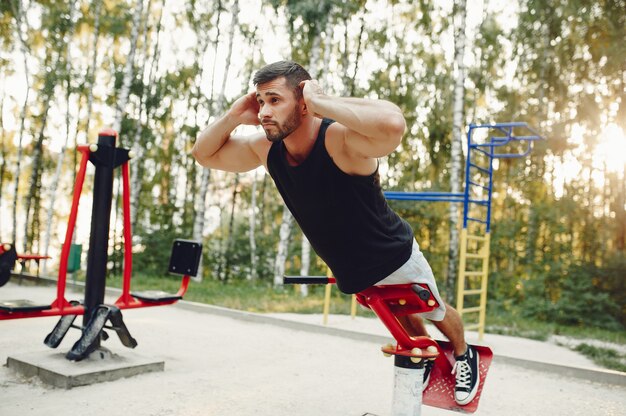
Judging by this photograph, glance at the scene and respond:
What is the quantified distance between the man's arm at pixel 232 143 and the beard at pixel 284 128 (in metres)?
0.25

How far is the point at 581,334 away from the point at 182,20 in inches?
575

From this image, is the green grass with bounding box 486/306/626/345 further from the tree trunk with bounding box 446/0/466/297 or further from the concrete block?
the concrete block

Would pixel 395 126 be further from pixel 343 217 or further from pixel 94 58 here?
pixel 94 58

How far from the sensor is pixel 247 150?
217 cm

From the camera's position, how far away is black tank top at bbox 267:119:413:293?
1.78 m

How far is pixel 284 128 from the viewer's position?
1786 mm

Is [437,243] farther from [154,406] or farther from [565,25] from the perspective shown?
[154,406]

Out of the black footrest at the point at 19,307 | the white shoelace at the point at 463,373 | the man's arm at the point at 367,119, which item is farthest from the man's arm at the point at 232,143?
the black footrest at the point at 19,307

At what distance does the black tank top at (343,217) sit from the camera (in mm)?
1784

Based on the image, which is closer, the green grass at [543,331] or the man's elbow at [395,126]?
the man's elbow at [395,126]

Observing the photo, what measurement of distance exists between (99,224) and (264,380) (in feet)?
5.12

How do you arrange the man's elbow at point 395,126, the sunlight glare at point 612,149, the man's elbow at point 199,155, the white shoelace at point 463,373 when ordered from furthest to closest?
the sunlight glare at point 612,149 → the white shoelace at point 463,373 → the man's elbow at point 199,155 → the man's elbow at point 395,126

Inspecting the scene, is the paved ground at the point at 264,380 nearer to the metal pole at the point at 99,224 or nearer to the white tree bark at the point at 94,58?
the metal pole at the point at 99,224

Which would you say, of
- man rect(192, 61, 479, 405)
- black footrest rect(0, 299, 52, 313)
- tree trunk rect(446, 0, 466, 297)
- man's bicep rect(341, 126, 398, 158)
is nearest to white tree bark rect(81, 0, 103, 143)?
tree trunk rect(446, 0, 466, 297)
